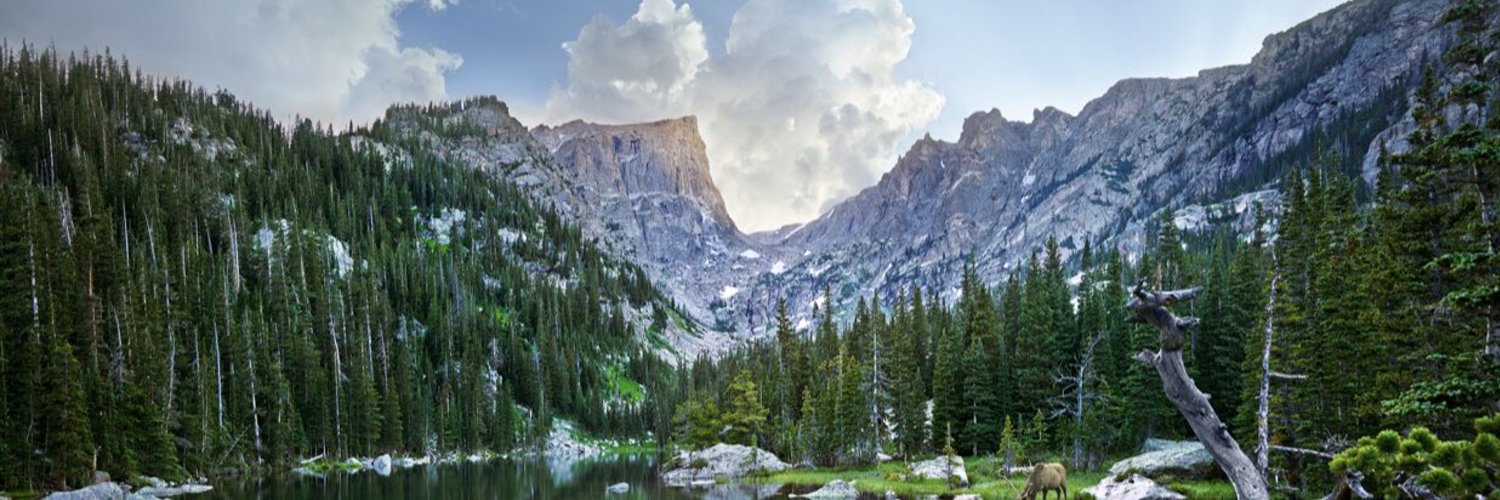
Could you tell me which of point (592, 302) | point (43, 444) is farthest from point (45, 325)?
point (592, 302)

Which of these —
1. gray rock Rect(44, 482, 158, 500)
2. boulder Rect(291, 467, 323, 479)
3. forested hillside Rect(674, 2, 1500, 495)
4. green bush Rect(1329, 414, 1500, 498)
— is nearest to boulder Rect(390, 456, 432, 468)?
boulder Rect(291, 467, 323, 479)

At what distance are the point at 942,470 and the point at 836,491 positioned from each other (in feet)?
23.9

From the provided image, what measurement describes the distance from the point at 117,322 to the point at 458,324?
83433 millimetres

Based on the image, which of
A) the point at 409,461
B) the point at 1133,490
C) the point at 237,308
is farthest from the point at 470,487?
the point at 237,308

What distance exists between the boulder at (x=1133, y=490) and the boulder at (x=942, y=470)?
10.1 m

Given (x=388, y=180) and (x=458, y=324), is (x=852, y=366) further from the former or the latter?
(x=388, y=180)

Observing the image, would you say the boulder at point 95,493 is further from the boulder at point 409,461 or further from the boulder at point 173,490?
the boulder at point 409,461

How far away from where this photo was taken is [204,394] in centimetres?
6384

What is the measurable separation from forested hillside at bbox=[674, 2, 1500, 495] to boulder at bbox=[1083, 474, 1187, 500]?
16.0 ft

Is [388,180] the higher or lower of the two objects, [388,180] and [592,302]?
the higher

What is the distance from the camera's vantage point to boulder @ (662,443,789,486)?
198ft

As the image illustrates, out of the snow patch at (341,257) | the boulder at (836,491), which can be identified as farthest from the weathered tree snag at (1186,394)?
the snow patch at (341,257)

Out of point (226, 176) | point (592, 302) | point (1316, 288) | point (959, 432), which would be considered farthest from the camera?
point (592, 302)

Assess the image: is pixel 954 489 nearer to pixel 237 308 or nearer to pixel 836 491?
pixel 836 491
